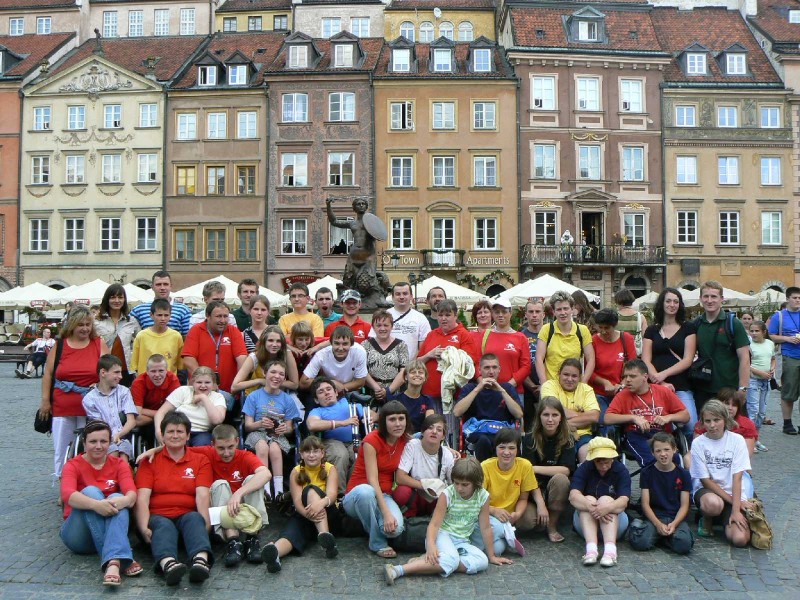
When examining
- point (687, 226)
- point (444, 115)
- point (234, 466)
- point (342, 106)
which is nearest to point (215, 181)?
point (342, 106)

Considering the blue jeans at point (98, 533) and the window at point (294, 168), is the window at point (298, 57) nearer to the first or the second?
the window at point (294, 168)

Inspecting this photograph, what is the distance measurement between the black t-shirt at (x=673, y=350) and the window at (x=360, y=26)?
3501cm

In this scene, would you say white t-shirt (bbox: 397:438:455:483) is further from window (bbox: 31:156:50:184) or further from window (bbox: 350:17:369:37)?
window (bbox: 350:17:369:37)

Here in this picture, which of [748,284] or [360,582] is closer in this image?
[360,582]

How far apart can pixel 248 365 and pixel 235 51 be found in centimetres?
3261

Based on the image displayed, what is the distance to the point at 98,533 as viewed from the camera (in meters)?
5.77

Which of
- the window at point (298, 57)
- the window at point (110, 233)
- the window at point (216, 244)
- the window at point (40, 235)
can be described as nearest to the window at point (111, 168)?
the window at point (110, 233)

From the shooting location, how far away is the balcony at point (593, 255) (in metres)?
34.7

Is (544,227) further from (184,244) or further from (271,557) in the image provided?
(271,557)

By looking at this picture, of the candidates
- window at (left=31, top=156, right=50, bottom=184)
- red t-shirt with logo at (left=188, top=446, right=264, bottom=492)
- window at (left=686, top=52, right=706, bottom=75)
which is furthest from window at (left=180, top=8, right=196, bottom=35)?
red t-shirt with logo at (left=188, top=446, right=264, bottom=492)

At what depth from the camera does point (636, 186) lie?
35.7 metres

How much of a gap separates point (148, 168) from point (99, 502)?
109 feet

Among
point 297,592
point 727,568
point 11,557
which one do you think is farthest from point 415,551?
point 11,557

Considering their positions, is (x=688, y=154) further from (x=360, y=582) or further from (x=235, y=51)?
(x=360, y=582)
